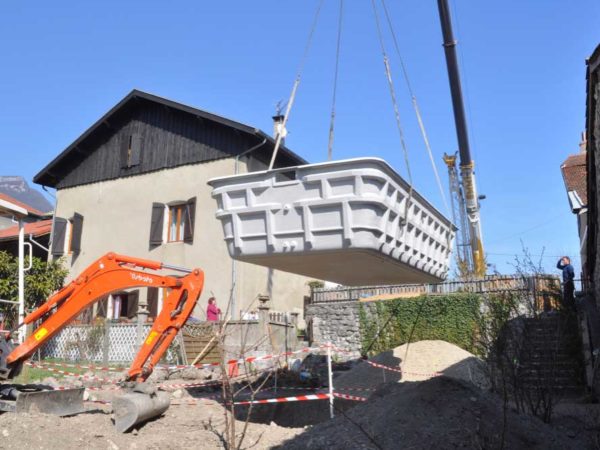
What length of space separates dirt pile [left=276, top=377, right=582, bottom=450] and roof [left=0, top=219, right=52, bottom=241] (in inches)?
758

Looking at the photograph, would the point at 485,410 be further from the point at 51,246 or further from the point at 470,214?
the point at 51,246

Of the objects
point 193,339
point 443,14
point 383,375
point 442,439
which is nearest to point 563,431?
point 442,439

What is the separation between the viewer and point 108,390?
1024 cm

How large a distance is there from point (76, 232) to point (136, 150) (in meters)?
3.76

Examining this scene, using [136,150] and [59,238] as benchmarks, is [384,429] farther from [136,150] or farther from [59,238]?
[59,238]

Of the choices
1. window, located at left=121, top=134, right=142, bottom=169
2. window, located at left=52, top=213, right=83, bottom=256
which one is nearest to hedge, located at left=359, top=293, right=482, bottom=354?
window, located at left=121, top=134, right=142, bottom=169

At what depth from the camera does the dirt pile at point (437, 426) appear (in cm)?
493

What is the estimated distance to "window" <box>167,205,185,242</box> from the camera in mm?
19234

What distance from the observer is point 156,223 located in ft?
63.3

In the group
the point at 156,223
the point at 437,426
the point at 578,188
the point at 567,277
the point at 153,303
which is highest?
the point at 578,188

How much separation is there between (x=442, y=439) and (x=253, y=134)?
14.0 m

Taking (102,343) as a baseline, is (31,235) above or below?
above

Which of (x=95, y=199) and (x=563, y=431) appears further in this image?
(x=95, y=199)

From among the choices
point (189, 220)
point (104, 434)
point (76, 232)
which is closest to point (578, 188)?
point (189, 220)
